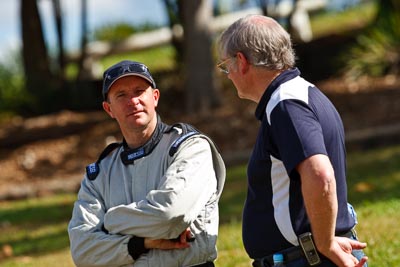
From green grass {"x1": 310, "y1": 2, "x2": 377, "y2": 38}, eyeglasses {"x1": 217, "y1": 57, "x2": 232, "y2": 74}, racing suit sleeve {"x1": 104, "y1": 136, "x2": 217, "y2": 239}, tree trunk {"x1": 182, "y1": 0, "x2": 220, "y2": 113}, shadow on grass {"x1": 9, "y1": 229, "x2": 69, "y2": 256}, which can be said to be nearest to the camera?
eyeglasses {"x1": 217, "y1": 57, "x2": 232, "y2": 74}

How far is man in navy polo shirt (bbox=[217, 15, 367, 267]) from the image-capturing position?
4367mm

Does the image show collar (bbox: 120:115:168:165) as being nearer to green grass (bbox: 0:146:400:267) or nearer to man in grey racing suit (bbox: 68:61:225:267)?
man in grey racing suit (bbox: 68:61:225:267)

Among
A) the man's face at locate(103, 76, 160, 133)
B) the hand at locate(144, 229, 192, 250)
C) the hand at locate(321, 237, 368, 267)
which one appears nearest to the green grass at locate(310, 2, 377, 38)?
the man's face at locate(103, 76, 160, 133)

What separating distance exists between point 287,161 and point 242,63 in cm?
53

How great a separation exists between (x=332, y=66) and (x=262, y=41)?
47.5ft

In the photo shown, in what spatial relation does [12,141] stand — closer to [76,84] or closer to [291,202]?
[76,84]

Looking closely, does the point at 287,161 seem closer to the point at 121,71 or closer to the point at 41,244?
the point at 121,71

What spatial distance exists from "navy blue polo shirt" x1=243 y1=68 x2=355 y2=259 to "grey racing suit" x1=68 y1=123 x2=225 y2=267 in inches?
17.4

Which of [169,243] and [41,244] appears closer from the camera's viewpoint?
[169,243]

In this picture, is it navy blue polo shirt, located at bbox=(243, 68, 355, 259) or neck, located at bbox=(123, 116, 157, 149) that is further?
neck, located at bbox=(123, 116, 157, 149)

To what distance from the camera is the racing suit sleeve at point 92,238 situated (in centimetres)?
517

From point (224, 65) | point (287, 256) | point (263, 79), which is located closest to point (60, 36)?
point (224, 65)

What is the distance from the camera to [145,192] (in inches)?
208

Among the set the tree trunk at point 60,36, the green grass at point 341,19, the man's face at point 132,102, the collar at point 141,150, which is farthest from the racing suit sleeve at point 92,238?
the green grass at point 341,19
